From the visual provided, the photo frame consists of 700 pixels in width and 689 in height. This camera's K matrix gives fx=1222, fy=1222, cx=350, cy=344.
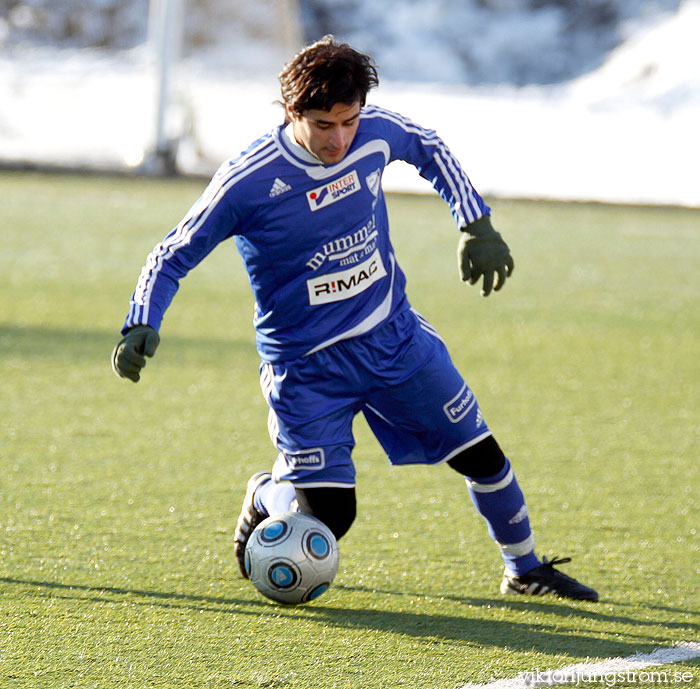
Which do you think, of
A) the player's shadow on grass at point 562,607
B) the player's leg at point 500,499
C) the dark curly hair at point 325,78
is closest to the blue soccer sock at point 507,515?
the player's leg at point 500,499

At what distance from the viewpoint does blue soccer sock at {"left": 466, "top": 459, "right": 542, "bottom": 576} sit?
3.53 meters

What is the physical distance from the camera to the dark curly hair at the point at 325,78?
308 centimetres

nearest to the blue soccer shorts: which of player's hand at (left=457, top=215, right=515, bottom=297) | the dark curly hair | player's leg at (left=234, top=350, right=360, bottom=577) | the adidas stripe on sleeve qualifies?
player's leg at (left=234, top=350, right=360, bottom=577)

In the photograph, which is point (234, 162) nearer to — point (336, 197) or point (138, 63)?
point (336, 197)

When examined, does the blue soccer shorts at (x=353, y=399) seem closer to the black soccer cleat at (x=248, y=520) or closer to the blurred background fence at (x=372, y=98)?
the black soccer cleat at (x=248, y=520)

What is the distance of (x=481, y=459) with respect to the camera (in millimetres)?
3512

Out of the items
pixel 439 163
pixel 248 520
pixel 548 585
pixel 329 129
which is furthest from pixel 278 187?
pixel 548 585

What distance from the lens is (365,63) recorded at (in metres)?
3.19

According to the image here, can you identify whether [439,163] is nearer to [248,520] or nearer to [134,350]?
[134,350]

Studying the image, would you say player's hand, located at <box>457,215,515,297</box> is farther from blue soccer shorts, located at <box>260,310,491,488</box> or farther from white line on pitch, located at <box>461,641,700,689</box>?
white line on pitch, located at <box>461,641,700,689</box>

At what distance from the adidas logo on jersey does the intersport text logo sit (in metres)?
0.26

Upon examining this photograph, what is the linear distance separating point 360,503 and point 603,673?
5.45 feet

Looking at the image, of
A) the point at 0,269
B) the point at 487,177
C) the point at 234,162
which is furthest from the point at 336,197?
the point at 487,177

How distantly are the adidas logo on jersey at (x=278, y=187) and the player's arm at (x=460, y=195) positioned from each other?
0.38 metres
